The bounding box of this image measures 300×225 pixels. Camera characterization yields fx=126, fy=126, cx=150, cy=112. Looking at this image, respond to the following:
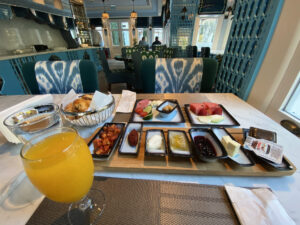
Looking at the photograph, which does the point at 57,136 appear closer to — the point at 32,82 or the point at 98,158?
the point at 98,158

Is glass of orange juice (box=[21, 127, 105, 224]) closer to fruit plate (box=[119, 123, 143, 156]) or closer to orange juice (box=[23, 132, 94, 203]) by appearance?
orange juice (box=[23, 132, 94, 203])

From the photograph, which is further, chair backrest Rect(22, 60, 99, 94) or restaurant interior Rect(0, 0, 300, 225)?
chair backrest Rect(22, 60, 99, 94)

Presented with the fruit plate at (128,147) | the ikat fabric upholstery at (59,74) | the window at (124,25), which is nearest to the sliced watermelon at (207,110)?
the fruit plate at (128,147)

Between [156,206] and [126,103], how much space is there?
0.62 m

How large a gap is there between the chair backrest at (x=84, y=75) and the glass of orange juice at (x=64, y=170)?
923mm

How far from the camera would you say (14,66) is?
7.77 ft

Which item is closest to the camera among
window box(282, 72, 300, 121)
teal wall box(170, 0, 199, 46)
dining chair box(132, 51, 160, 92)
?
window box(282, 72, 300, 121)

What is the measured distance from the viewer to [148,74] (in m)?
1.19

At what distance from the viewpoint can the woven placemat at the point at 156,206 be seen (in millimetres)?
303

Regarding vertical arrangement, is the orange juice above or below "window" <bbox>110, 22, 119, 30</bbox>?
below

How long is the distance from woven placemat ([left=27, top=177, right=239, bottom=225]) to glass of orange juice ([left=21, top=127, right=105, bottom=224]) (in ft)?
0.10

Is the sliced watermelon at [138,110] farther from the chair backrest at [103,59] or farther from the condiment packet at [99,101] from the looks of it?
the chair backrest at [103,59]

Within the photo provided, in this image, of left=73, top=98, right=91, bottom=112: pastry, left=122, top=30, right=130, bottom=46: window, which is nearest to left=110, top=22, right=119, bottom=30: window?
left=122, top=30, right=130, bottom=46: window

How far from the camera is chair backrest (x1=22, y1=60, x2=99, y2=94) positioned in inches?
45.2
